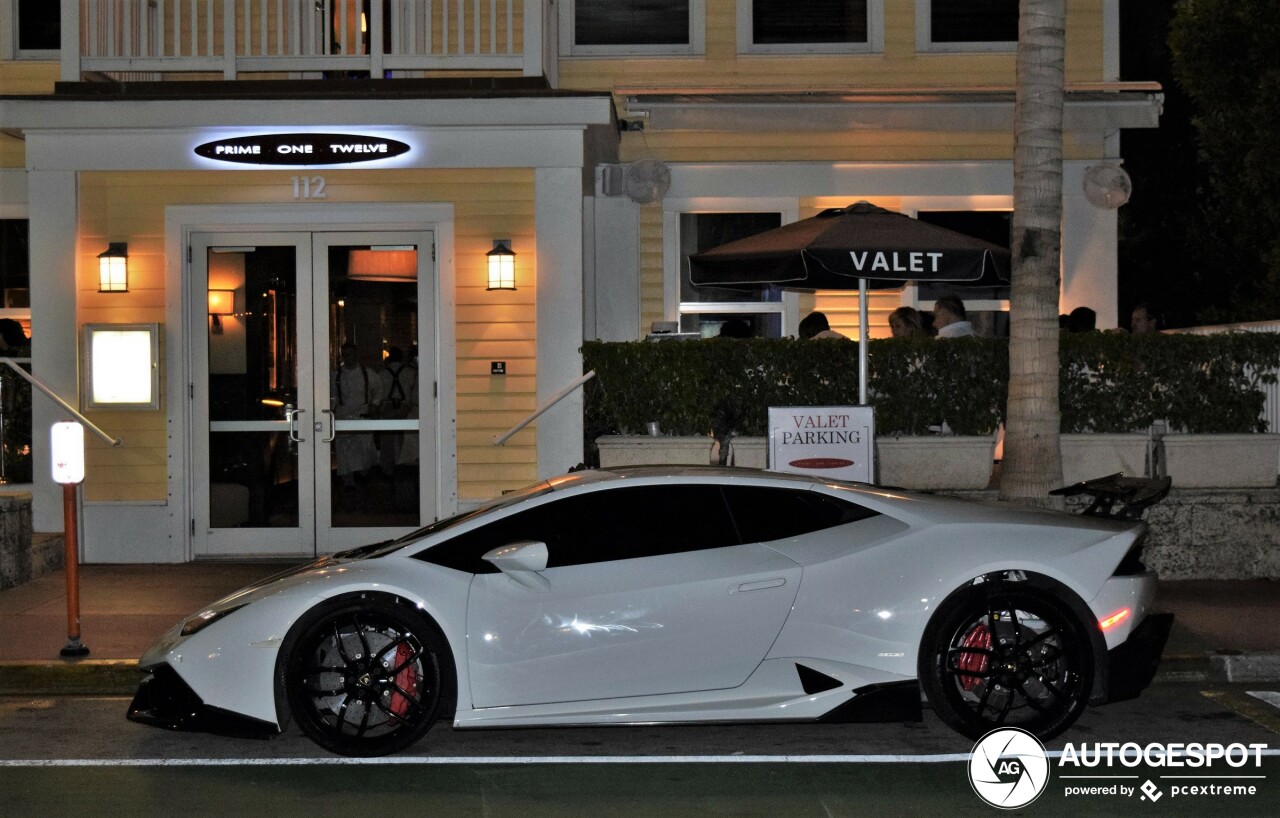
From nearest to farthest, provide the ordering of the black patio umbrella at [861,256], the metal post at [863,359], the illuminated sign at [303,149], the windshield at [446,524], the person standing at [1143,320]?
the windshield at [446,524], the black patio umbrella at [861,256], the metal post at [863,359], the illuminated sign at [303,149], the person standing at [1143,320]

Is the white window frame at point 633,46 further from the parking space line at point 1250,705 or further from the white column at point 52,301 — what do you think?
the parking space line at point 1250,705

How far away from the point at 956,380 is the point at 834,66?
4411 mm

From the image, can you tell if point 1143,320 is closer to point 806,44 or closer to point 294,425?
point 806,44

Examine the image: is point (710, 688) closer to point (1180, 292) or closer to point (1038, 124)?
point (1038, 124)

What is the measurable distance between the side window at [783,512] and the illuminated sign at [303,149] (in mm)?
6226

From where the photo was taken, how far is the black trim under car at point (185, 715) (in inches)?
247

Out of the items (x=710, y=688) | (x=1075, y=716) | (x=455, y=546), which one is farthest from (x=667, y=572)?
(x=1075, y=716)

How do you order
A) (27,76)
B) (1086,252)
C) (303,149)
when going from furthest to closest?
1. (1086,252)
2. (27,76)
3. (303,149)

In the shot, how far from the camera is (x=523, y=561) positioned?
20.5 ft

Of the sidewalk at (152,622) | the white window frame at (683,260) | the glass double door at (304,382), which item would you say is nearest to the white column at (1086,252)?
the white window frame at (683,260)

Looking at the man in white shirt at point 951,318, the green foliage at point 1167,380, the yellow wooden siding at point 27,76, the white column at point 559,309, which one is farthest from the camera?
the yellow wooden siding at point 27,76

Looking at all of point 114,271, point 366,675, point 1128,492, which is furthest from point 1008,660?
point 114,271

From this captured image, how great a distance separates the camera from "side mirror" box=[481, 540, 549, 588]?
625cm

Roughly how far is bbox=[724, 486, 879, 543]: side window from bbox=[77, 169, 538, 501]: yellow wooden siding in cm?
548
